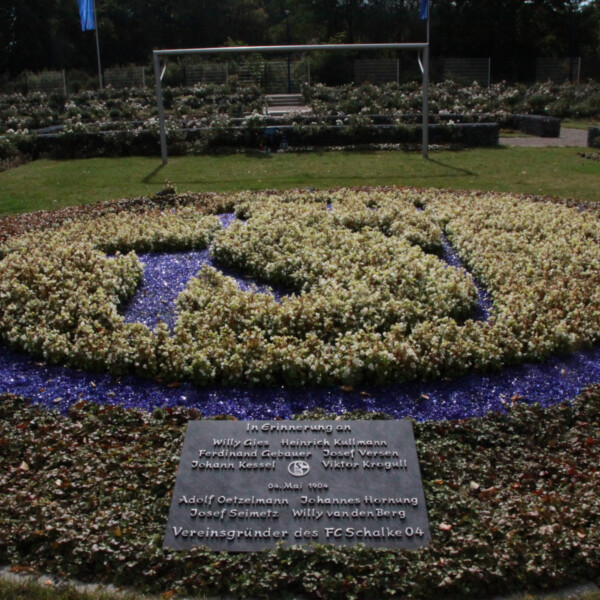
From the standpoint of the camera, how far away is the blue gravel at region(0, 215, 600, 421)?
4.88m

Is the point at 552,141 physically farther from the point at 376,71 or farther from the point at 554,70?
the point at 554,70

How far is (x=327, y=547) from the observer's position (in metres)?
3.52

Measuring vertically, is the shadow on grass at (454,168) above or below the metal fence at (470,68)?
below

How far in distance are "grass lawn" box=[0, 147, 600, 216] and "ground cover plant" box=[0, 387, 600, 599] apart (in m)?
8.11

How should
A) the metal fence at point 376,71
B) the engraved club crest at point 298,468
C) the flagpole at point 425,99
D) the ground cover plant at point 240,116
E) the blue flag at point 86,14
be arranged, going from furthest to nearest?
the metal fence at point 376,71
the blue flag at point 86,14
the ground cover plant at point 240,116
the flagpole at point 425,99
the engraved club crest at point 298,468

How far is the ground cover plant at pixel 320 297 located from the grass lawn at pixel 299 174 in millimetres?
3895

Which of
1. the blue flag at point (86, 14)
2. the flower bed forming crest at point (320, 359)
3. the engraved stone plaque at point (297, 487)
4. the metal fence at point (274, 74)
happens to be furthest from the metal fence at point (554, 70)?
the engraved stone plaque at point (297, 487)

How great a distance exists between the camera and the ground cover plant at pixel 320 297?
17.4 ft

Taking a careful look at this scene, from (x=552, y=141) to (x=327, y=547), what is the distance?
18577 mm

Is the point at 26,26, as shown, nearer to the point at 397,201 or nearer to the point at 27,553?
the point at 397,201

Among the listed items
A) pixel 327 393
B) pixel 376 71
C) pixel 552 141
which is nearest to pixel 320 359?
pixel 327 393

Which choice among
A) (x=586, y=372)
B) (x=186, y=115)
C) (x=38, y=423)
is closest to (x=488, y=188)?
(x=586, y=372)

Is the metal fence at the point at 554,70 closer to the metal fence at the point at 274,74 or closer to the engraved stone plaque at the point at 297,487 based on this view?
the metal fence at the point at 274,74

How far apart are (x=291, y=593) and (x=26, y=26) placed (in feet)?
139
